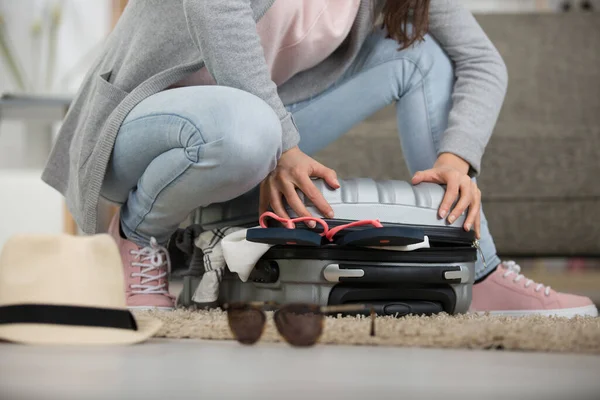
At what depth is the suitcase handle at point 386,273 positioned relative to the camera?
1.06 meters

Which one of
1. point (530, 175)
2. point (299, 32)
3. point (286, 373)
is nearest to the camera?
point (286, 373)

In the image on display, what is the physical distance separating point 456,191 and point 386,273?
19 centimetres

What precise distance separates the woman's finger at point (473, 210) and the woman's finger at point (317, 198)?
22 cm

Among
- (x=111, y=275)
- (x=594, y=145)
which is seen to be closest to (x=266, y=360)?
(x=111, y=275)

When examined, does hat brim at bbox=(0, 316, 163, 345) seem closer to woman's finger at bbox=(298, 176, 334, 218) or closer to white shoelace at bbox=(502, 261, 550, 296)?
woman's finger at bbox=(298, 176, 334, 218)

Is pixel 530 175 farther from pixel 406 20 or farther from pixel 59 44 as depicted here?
pixel 59 44

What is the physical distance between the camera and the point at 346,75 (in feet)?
4.76

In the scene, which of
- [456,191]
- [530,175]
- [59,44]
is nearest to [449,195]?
[456,191]

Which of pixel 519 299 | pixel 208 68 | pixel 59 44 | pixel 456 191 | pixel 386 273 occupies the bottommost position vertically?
pixel 519 299

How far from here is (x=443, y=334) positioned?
2.82 ft

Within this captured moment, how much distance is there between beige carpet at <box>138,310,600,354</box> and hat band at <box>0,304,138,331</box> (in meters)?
0.14

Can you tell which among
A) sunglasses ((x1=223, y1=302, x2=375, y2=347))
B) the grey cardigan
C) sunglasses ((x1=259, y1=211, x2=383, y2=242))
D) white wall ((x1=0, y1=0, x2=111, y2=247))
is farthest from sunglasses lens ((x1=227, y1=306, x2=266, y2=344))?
white wall ((x1=0, y1=0, x2=111, y2=247))

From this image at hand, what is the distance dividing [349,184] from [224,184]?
196 mm

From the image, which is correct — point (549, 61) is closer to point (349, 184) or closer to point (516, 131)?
point (516, 131)
